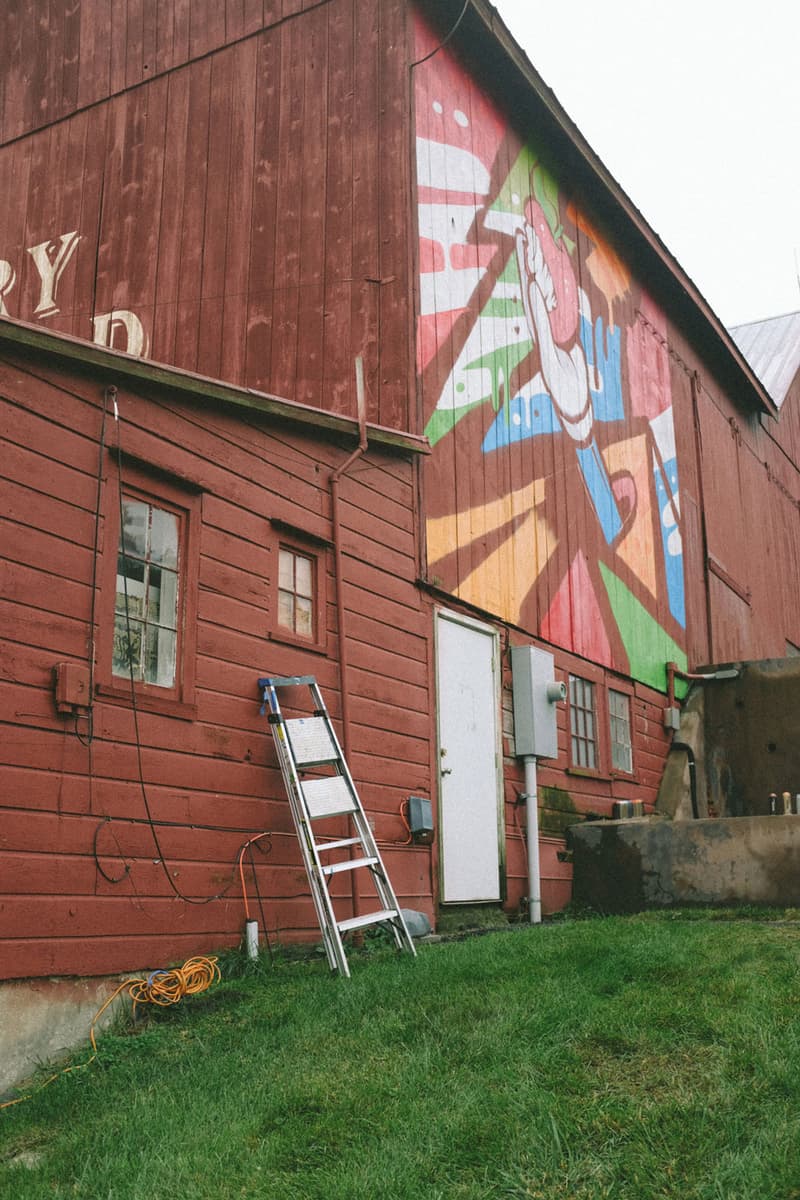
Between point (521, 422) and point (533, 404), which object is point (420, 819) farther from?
point (533, 404)

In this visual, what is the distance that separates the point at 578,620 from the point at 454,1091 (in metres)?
8.81

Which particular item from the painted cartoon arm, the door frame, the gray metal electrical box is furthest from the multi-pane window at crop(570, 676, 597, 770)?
the painted cartoon arm

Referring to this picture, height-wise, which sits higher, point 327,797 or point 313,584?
point 313,584

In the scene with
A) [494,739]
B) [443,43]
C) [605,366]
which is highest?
[443,43]

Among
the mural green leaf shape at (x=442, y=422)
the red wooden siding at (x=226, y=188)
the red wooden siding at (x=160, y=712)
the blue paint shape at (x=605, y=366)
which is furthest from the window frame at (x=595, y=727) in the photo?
the red wooden siding at (x=226, y=188)

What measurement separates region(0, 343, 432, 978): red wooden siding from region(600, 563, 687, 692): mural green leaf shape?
5680 millimetres

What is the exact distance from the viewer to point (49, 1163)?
4465mm

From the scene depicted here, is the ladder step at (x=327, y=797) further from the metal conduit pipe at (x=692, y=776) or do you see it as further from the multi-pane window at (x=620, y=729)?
the metal conduit pipe at (x=692, y=776)

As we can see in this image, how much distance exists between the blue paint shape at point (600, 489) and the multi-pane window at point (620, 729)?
1.94 m

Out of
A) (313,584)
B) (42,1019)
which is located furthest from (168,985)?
(313,584)

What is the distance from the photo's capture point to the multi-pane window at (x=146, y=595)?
6918mm

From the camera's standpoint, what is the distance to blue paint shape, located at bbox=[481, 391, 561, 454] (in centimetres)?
1166

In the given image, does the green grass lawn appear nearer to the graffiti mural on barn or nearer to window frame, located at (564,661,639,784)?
the graffiti mural on barn

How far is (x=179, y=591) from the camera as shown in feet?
24.1
